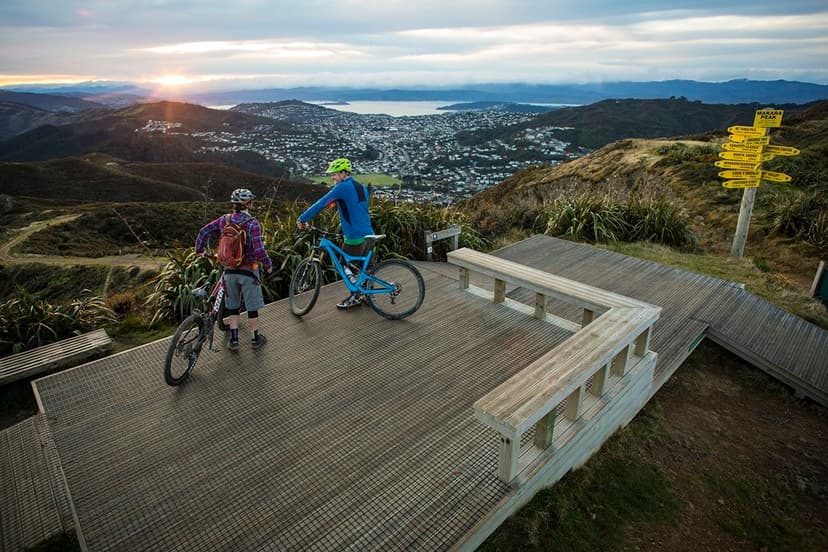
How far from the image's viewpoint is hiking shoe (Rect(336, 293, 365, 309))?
16.2 feet

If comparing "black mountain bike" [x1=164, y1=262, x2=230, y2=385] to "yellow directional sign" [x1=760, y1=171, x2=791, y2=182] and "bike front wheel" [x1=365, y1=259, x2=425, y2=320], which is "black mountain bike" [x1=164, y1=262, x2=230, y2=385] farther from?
"yellow directional sign" [x1=760, y1=171, x2=791, y2=182]

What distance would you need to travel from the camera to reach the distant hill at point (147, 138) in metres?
78.9

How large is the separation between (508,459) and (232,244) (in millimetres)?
2695

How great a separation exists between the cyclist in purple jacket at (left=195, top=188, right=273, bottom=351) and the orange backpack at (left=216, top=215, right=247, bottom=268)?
45 millimetres

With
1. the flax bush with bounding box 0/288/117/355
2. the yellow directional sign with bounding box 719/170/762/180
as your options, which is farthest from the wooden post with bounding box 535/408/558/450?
the yellow directional sign with bounding box 719/170/762/180

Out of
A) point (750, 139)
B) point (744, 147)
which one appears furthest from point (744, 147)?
point (750, 139)

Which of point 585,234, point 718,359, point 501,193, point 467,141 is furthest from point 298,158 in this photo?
point 718,359

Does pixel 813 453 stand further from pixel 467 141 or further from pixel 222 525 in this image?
pixel 467 141

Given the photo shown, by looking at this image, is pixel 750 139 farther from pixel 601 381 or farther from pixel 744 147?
pixel 601 381

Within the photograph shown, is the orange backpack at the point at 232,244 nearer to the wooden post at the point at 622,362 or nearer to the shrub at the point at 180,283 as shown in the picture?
the shrub at the point at 180,283

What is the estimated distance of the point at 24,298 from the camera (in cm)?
528

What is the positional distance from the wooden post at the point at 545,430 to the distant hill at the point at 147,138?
71792 millimetres

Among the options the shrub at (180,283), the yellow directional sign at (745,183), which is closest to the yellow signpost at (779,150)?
the yellow directional sign at (745,183)

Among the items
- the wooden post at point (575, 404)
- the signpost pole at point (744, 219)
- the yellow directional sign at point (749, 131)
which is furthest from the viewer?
the signpost pole at point (744, 219)
